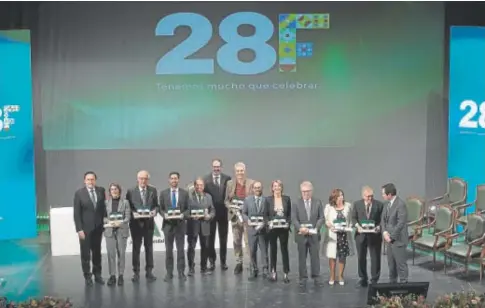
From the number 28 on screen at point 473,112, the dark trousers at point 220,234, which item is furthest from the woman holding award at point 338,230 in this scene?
the number 28 on screen at point 473,112

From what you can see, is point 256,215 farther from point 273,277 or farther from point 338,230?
point 338,230

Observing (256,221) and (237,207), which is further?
(237,207)

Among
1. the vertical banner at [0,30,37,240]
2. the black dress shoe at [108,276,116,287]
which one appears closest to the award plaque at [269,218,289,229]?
the black dress shoe at [108,276,116,287]

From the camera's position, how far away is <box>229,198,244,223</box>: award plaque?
9453mm

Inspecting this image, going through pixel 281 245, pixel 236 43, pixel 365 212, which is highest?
pixel 236 43

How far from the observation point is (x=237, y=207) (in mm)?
9469

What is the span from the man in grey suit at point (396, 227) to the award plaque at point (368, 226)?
111mm

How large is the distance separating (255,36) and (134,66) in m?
2.00

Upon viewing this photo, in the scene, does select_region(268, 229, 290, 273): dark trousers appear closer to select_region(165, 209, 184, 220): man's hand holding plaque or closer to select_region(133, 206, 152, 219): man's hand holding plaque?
select_region(165, 209, 184, 220): man's hand holding plaque

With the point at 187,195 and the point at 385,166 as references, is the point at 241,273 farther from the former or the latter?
the point at 385,166

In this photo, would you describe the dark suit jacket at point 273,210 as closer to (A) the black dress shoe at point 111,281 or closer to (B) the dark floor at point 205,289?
(B) the dark floor at point 205,289

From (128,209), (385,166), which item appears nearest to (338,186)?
(385,166)

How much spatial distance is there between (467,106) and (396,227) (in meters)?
4.16

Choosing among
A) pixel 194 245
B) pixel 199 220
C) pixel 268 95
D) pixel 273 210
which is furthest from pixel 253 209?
pixel 268 95
